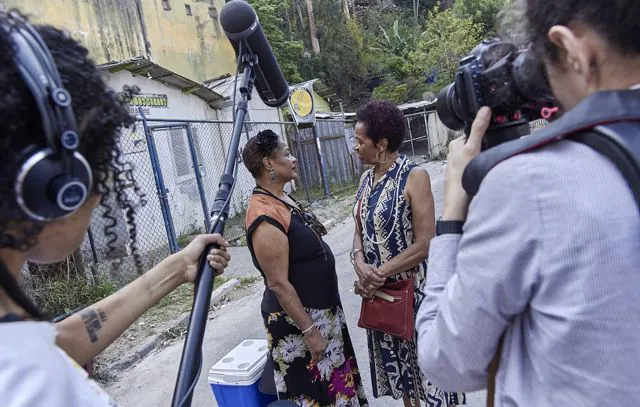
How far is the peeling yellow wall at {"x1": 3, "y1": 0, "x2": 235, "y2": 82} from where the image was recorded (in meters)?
11.5

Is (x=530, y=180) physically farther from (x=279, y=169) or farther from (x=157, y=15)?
(x=157, y=15)

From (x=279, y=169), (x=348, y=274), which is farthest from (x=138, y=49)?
(x=279, y=169)

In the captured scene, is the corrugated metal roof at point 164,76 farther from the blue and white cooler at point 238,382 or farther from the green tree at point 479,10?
the green tree at point 479,10

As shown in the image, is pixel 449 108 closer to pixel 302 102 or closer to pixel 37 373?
pixel 37 373

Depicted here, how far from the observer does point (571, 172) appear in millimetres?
746

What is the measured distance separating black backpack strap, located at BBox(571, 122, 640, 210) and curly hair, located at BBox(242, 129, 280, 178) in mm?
1977

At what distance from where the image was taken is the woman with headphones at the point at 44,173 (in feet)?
2.23

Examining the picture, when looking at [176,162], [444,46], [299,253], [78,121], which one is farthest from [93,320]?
[444,46]

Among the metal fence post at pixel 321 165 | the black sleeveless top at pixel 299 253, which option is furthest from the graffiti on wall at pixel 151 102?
the black sleeveless top at pixel 299 253

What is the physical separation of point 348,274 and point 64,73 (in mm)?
5143

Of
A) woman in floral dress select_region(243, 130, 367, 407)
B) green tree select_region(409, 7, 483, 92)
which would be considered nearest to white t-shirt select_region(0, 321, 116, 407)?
woman in floral dress select_region(243, 130, 367, 407)

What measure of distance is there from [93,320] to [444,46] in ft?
75.0

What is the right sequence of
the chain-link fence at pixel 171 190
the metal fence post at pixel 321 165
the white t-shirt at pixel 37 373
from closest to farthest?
the white t-shirt at pixel 37 373 < the chain-link fence at pixel 171 190 < the metal fence post at pixel 321 165

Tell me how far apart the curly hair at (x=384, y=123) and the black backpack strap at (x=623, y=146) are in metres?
1.92
